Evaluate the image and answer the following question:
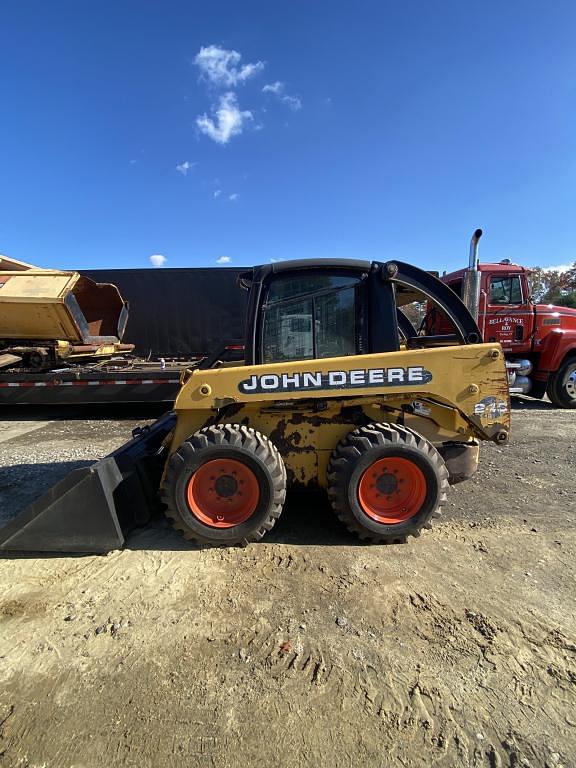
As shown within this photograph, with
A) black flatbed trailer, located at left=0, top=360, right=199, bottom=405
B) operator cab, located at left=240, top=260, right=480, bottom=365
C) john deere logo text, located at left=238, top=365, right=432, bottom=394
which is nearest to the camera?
john deere logo text, located at left=238, top=365, right=432, bottom=394

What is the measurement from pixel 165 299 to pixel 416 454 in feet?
25.9

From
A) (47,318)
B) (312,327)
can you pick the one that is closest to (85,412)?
(47,318)

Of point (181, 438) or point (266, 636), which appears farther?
point (181, 438)

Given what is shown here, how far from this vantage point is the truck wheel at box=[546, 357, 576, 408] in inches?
336

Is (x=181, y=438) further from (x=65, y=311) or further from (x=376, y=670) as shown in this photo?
(x=65, y=311)

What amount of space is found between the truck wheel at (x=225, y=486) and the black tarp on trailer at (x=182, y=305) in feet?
21.2

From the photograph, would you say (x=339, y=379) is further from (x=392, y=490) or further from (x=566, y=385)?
(x=566, y=385)

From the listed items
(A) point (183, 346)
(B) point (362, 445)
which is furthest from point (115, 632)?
(A) point (183, 346)

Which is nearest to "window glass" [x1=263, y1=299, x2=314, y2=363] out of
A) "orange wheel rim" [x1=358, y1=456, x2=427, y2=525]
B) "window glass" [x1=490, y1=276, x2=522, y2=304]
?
"orange wheel rim" [x1=358, y1=456, x2=427, y2=525]

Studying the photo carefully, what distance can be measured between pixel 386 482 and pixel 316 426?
0.70 m

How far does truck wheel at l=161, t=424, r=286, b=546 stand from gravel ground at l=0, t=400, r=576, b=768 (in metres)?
0.20

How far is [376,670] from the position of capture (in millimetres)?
2066

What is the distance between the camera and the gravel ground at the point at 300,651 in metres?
1.72

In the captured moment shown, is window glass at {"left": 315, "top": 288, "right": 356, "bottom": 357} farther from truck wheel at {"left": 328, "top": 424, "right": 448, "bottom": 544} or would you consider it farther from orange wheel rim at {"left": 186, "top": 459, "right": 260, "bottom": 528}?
orange wheel rim at {"left": 186, "top": 459, "right": 260, "bottom": 528}
